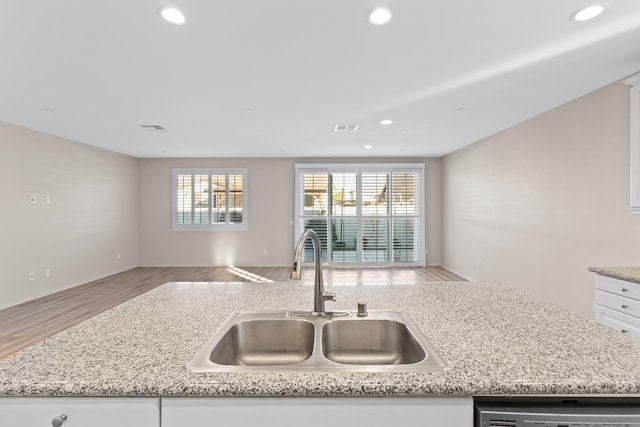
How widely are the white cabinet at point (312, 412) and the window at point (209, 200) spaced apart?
650cm

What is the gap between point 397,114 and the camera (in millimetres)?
3848

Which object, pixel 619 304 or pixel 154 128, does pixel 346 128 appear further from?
pixel 619 304

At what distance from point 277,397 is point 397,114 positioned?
3.64 m

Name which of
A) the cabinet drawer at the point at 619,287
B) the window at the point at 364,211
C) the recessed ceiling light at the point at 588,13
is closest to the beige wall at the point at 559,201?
the cabinet drawer at the point at 619,287

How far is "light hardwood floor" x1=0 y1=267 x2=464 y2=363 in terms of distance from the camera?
348 centimetres

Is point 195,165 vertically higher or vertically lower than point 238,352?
higher

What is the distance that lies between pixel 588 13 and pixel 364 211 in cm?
543

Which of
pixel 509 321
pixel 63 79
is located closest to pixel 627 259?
pixel 509 321

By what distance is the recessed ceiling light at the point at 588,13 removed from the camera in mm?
1774

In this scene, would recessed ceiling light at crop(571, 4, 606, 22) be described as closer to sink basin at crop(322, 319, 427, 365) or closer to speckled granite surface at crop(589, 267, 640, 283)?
speckled granite surface at crop(589, 267, 640, 283)

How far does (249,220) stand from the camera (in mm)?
7152

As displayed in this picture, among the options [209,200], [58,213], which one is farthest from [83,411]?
[209,200]

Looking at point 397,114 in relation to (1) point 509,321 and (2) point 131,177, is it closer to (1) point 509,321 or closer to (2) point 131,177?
(1) point 509,321

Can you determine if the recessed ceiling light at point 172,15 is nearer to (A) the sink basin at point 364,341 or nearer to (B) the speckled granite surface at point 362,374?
(B) the speckled granite surface at point 362,374
